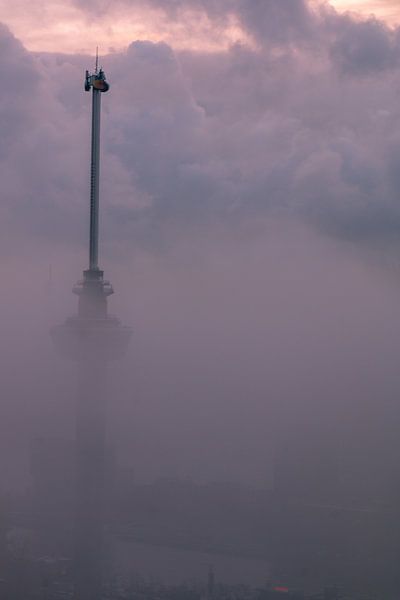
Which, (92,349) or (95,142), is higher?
(95,142)

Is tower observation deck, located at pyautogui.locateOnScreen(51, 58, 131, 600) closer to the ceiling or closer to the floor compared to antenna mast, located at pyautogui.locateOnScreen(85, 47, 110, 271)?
closer to the floor

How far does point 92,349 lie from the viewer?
366 feet

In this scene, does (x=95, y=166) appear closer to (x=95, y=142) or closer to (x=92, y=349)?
(x=95, y=142)

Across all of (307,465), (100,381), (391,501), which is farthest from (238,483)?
(100,381)

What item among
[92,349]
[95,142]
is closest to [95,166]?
[95,142]

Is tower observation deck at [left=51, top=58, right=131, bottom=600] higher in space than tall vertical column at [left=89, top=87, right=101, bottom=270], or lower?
lower

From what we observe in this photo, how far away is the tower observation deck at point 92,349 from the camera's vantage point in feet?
366

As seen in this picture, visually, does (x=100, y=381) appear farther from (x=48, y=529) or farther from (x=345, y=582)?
(x=345, y=582)

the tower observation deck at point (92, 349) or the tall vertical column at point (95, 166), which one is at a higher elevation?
the tall vertical column at point (95, 166)

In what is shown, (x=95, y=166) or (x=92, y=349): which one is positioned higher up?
(x=95, y=166)

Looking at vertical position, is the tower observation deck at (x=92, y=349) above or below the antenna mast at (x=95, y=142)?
below

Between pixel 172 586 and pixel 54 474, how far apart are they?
4409cm

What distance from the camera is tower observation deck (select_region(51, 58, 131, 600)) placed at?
11156cm

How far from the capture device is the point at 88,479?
11700 centimetres
